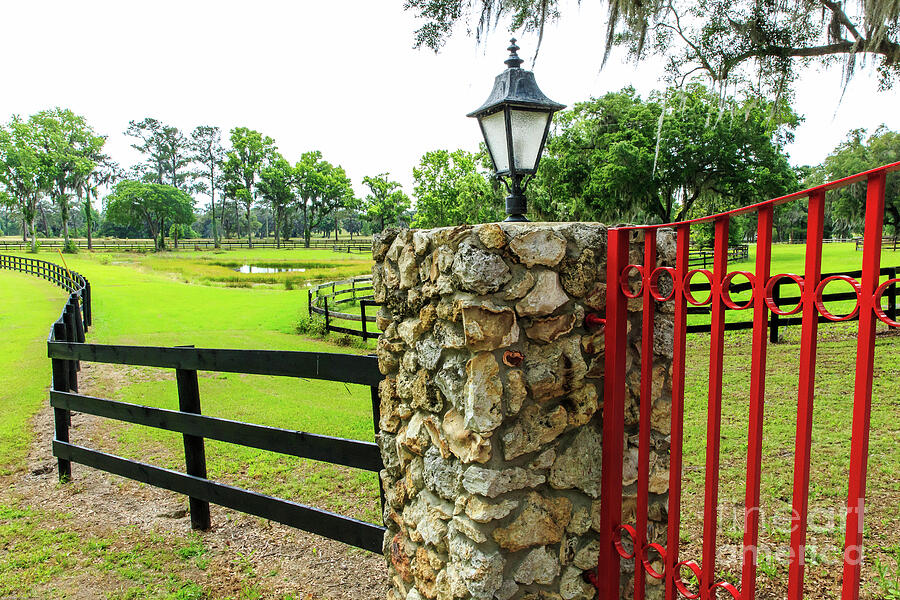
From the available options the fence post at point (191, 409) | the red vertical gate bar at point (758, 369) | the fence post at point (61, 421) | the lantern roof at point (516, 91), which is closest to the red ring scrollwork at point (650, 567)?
the red vertical gate bar at point (758, 369)

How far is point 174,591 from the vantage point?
3.25 m

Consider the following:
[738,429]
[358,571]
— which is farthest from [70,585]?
[738,429]

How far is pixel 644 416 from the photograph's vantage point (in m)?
1.89

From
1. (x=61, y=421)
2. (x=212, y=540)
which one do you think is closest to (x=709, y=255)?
(x=212, y=540)

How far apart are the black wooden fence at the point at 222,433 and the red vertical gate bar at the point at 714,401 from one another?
1583 mm

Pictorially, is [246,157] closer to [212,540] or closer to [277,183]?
[277,183]

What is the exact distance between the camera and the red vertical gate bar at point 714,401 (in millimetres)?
1520

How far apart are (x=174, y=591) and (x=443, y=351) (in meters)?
2.44

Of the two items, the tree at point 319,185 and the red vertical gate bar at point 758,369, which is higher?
the tree at point 319,185

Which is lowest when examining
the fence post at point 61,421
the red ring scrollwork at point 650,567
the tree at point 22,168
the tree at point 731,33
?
the fence post at point 61,421

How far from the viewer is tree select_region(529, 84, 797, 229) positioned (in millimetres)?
24281

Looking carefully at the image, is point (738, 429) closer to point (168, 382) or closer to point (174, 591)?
point (174, 591)

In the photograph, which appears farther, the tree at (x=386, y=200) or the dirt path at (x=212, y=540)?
the tree at (x=386, y=200)

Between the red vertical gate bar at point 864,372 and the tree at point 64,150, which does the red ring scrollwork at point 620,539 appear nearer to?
the red vertical gate bar at point 864,372
